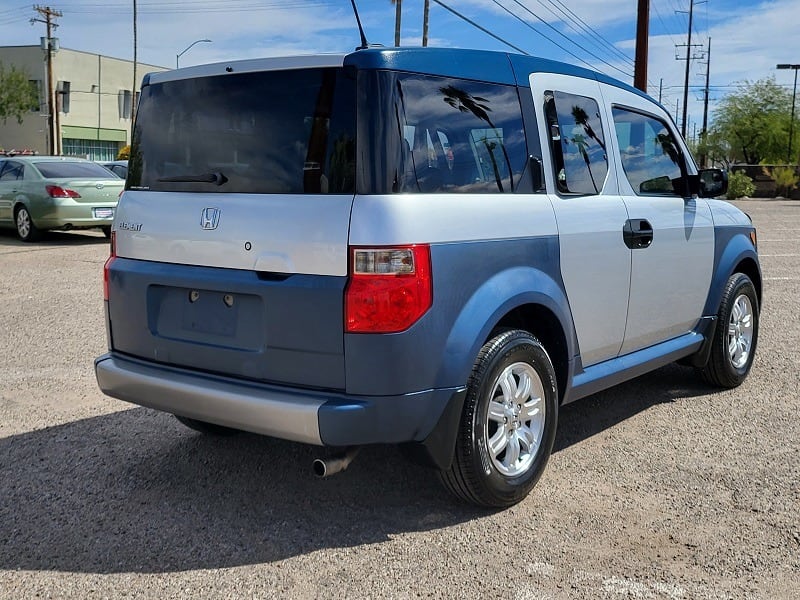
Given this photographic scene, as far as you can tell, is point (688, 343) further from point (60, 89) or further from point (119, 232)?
point (60, 89)

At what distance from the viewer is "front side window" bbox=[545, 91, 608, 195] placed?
4227 millimetres

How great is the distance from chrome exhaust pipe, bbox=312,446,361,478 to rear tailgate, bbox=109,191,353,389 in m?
0.31

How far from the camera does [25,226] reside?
15438mm

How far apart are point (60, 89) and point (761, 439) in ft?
226

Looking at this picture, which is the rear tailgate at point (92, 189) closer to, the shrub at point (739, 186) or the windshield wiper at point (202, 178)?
the windshield wiper at point (202, 178)

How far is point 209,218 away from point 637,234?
2.32 meters

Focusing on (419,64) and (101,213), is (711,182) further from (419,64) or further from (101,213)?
(101,213)

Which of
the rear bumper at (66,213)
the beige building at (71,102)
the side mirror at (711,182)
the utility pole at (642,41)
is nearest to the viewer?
the side mirror at (711,182)

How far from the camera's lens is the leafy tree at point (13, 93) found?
61.1 metres

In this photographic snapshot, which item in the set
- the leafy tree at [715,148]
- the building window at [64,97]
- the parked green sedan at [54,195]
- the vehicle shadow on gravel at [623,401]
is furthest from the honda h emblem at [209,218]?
the leafy tree at [715,148]

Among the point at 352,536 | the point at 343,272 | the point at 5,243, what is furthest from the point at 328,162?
the point at 5,243

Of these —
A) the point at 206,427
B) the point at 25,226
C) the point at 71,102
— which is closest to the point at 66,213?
the point at 25,226

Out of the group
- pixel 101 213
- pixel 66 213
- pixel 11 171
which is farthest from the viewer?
pixel 11 171

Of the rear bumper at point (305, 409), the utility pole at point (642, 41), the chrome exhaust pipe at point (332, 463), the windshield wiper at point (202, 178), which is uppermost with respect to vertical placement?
the utility pole at point (642, 41)
